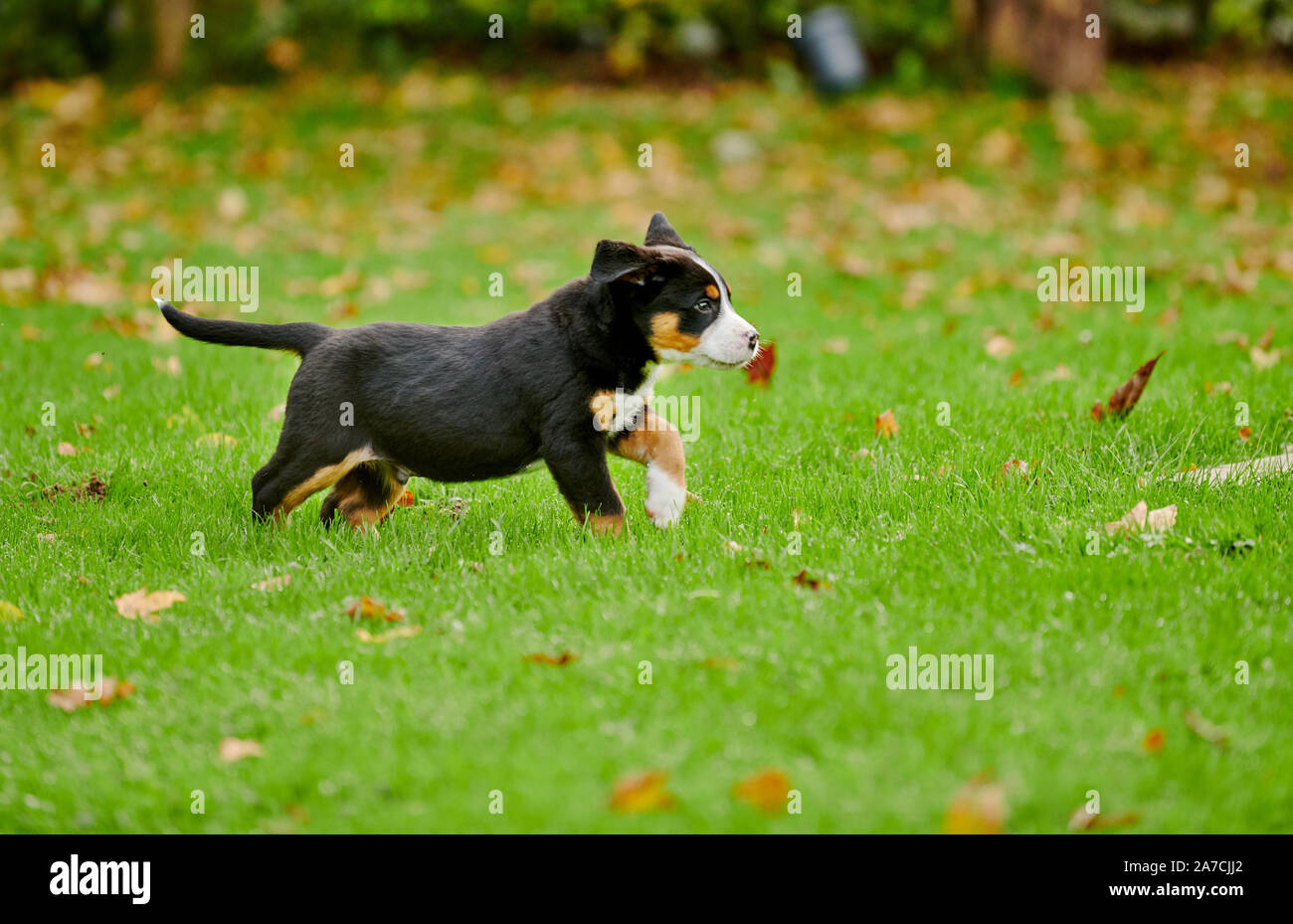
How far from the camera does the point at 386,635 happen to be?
3939 millimetres

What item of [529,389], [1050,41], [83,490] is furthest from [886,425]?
[1050,41]

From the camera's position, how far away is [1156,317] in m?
8.00

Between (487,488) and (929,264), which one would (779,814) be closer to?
(487,488)

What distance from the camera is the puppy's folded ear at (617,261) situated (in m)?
4.49

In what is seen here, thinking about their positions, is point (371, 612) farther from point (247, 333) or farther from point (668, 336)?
point (668, 336)

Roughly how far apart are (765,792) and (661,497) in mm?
1922

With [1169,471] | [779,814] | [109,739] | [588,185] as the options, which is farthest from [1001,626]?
[588,185]

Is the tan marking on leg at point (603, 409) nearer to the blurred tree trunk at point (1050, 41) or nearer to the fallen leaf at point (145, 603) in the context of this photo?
the fallen leaf at point (145, 603)

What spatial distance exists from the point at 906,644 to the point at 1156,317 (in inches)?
205

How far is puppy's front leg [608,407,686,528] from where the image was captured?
4793mm

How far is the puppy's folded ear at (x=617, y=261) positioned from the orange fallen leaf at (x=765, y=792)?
207 centimetres

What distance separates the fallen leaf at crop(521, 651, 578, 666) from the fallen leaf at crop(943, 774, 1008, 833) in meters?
1.24

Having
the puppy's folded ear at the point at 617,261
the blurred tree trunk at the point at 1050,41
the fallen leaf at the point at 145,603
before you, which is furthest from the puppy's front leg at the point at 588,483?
the blurred tree trunk at the point at 1050,41
